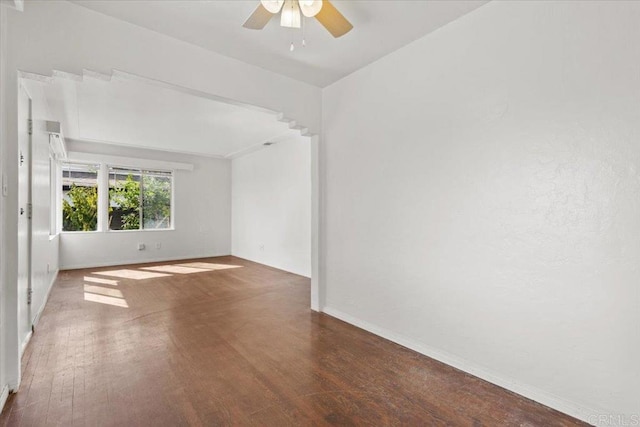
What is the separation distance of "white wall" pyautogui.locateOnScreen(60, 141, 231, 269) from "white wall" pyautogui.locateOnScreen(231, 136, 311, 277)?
34 cm

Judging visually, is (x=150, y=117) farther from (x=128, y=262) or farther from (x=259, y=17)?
(x=128, y=262)

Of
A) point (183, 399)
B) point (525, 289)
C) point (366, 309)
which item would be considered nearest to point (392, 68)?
point (525, 289)

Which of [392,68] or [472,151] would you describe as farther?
[392,68]

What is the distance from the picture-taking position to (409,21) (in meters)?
2.40

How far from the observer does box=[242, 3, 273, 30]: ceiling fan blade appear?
189cm

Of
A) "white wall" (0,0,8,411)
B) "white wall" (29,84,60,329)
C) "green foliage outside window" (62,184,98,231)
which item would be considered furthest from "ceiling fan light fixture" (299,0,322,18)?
"green foliage outside window" (62,184,98,231)

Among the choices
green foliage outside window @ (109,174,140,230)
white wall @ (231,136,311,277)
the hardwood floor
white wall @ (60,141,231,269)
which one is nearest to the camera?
the hardwood floor

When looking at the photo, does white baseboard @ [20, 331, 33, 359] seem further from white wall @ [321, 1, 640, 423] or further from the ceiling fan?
the ceiling fan

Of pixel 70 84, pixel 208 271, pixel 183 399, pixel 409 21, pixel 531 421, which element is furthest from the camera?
pixel 208 271

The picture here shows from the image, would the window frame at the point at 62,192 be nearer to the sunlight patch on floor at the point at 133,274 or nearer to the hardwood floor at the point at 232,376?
the sunlight patch on floor at the point at 133,274

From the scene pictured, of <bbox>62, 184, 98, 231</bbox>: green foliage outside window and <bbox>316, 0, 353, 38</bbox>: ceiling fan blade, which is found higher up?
<bbox>316, 0, 353, 38</bbox>: ceiling fan blade

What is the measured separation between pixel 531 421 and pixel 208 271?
211 inches

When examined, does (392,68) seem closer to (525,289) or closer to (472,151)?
(472,151)

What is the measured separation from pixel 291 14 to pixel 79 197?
6.44 m
